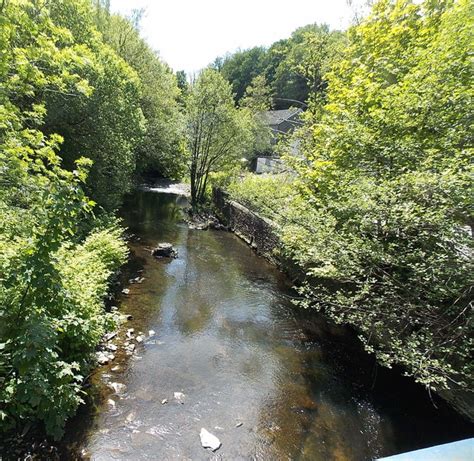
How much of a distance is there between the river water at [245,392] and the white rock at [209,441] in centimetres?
10

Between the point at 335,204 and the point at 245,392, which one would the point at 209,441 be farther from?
the point at 335,204

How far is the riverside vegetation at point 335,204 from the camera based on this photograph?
13.6 feet

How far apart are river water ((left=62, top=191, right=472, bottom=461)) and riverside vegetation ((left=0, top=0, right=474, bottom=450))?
75 centimetres

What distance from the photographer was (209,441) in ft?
16.1

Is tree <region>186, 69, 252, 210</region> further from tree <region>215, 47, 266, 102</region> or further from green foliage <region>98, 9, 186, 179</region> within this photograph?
tree <region>215, 47, 266, 102</region>

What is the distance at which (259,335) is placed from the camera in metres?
8.35

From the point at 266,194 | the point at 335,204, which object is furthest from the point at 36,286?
the point at 266,194

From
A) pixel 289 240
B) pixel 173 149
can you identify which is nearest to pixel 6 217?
pixel 289 240

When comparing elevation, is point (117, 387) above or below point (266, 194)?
below

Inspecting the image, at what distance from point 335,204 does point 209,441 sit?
530 cm

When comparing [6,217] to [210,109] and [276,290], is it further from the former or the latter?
[210,109]

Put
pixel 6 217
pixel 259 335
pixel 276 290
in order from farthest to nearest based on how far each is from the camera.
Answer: pixel 276 290, pixel 259 335, pixel 6 217

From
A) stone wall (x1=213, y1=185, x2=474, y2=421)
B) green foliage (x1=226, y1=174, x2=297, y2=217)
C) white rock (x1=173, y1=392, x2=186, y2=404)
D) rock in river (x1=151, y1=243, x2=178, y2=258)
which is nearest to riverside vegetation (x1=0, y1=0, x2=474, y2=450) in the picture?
stone wall (x1=213, y1=185, x2=474, y2=421)

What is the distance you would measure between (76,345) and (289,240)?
21.9 feet
